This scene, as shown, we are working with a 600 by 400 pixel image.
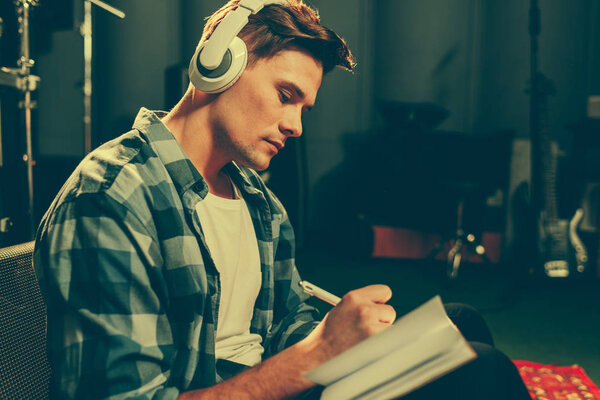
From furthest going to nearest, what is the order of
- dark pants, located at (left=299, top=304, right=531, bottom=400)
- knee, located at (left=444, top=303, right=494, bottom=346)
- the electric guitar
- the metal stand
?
1. the metal stand
2. the electric guitar
3. knee, located at (left=444, top=303, right=494, bottom=346)
4. dark pants, located at (left=299, top=304, right=531, bottom=400)

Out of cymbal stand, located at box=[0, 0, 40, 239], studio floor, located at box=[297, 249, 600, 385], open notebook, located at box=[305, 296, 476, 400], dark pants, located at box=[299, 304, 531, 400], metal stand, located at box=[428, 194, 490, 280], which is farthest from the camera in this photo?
metal stand, located at box=[428, 194, 490, 280]

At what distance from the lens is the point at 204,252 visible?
2.62ft

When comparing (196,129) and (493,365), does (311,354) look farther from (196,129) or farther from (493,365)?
(196,129)

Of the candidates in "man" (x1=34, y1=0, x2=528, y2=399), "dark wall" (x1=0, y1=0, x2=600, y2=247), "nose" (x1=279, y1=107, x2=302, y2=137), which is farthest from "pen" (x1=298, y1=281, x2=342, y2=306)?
"dark wall" (x1=0, y1=0, x2=600, y2=247)

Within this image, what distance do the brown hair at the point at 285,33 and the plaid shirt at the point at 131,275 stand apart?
9.1 inches

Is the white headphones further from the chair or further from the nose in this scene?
the chair

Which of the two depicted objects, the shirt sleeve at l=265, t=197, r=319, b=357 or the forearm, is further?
the shirt sleeve at l=265, t=197, r=319, b=357

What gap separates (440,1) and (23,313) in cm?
427

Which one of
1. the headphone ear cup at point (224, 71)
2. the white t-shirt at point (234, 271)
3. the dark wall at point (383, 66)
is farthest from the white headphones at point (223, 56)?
the dark wall at point (383, 66)

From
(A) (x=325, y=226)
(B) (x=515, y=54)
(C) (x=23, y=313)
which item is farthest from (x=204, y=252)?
(B) (x=515, y=54)

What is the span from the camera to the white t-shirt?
0.93 metres

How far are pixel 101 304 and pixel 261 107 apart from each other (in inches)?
17.0

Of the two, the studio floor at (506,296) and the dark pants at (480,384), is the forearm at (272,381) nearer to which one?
the dark pants at (480,384)

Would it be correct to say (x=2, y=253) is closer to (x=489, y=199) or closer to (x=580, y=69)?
(x=489, y=199)
